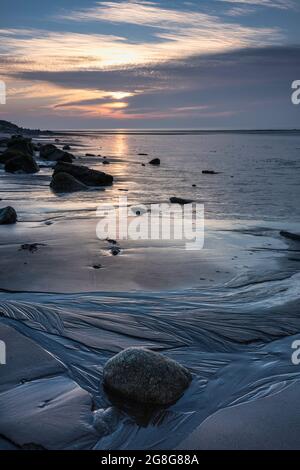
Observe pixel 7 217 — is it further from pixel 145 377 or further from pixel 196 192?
pixel 196 192

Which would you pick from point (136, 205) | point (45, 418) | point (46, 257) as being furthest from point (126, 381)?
point (136, 205)

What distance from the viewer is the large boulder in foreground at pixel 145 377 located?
4.29m

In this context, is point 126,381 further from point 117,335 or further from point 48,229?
point 48,229

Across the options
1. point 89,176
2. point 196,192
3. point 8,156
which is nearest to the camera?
point 196,192

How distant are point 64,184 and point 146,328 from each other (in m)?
12.2

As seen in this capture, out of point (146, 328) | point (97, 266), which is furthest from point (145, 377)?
point (97, 266)

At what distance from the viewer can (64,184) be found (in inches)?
682

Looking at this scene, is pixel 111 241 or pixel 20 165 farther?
pixel 20 165

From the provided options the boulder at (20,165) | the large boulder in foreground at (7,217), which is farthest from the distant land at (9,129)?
the large boulder in foreground at (7,217)

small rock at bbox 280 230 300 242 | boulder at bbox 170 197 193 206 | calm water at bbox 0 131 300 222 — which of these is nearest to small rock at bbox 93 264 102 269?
small rock at bbox 280 230 300 242

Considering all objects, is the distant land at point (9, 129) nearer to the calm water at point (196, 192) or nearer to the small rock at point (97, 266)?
the calm water at point (196, 192)

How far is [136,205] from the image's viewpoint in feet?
47.1

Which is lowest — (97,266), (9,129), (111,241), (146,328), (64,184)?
(146,328)

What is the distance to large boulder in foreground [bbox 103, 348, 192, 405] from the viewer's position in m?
4.29
